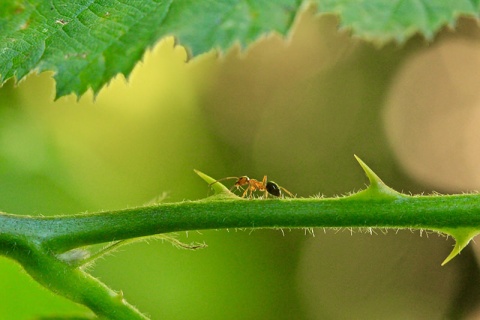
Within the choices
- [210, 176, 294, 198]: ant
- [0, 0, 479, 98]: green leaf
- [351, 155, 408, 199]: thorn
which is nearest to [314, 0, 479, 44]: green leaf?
[0, 0, 479, 98]: green leaf

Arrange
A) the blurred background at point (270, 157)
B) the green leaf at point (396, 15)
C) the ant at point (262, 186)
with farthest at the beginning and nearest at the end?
1. the blurred background at point (270, 157)
2. the ant at point (262, 186)
3. the green leaf at point (396, 15)

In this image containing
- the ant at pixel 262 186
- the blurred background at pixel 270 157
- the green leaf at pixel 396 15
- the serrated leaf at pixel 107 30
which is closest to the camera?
the green leaf at pixel 396 15

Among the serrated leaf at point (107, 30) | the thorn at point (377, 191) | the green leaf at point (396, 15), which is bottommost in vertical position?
the thorn at point (377, 191)

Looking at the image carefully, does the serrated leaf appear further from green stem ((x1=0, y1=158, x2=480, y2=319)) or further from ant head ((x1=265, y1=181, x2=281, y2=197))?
ant head ((x1=265, y1=181, x2=281, y2=197))

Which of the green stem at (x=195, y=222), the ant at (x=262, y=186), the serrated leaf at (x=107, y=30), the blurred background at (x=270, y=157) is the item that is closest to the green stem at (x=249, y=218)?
the green stem at (x=195, y=222)

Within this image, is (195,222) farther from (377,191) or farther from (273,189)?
(273,189)

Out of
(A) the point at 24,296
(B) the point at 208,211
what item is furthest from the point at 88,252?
(A) the point at 24,296

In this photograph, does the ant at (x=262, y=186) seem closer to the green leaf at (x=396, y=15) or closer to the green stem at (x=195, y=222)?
the green stem at (x=195, y=222)
